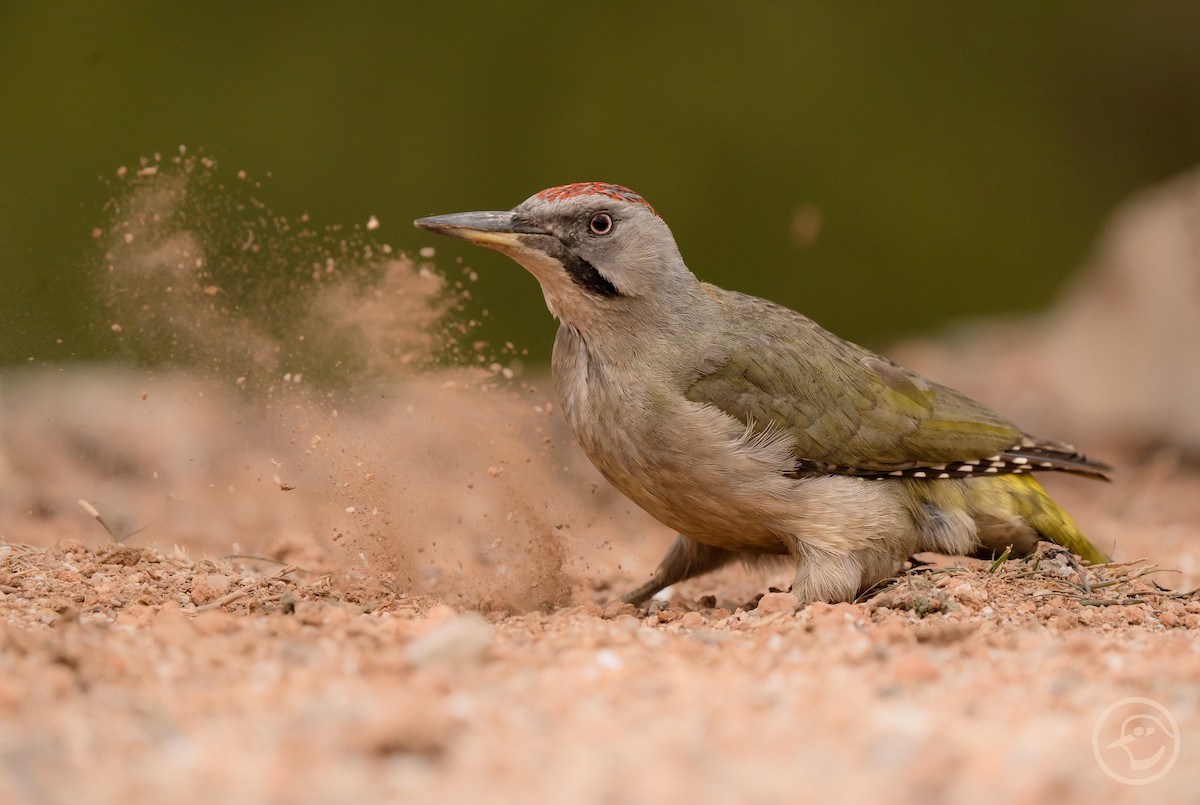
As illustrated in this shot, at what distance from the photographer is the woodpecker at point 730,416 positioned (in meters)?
4.45

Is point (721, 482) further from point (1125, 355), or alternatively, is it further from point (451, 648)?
point (1125, 355)

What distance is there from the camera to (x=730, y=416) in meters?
4.50

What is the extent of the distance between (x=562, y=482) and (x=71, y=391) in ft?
12.5

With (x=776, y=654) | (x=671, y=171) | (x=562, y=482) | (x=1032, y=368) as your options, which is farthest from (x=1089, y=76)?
(x=776, y=654)

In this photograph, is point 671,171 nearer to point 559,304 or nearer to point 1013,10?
point 1013,10

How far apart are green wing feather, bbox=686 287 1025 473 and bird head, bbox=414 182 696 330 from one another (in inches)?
16.4

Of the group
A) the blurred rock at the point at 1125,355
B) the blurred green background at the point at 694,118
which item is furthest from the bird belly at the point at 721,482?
the blurred rock at the point at 1125,355

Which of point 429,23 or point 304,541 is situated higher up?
point 429,23

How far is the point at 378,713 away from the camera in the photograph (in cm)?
237

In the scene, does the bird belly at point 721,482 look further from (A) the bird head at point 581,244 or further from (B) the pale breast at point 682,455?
(A) the bird head at point 581,244

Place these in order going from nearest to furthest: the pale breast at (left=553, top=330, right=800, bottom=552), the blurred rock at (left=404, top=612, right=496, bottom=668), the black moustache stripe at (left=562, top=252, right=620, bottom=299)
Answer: the blurred rock at (left=404, top=612, right=496, bottom=668) → the pale breast at (left=553, top=330, right=800, bottom=552) → the black moustache stripe at (left=562, top=252, right=620, bottom=299)

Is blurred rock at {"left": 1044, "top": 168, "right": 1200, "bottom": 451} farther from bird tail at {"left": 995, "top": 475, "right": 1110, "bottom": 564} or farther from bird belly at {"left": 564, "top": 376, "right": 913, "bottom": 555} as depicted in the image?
bird belly at {"left": 564, "top": 376, "right": 913, "bottom": 555}

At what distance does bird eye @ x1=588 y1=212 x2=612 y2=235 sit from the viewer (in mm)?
4574

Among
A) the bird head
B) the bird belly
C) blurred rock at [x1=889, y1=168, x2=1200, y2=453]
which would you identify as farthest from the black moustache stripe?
blurred rock at [x1=889, y1=168, x2=1200, y2=453]
